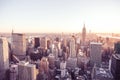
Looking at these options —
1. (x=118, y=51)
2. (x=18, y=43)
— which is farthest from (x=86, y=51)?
(x=18, y=43)

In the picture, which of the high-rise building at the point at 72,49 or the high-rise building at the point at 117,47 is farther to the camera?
the high-rise building at the point at 72,49

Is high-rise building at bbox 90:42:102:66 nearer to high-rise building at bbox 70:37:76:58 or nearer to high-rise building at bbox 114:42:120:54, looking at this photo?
high-rise building at bbox 70:37:76:58

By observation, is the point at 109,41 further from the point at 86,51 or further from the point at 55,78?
the point at 55,78

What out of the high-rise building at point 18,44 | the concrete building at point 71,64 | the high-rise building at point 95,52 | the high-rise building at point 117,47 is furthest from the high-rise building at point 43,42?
the high-rise building at point 117,47

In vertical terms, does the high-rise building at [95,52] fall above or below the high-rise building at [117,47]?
below

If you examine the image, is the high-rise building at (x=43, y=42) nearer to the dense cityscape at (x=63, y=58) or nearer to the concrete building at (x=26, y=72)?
the dense cityscape at (x=63, y=58)

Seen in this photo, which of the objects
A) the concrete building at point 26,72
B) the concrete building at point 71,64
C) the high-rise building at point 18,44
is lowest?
the concrete building at point 71,64

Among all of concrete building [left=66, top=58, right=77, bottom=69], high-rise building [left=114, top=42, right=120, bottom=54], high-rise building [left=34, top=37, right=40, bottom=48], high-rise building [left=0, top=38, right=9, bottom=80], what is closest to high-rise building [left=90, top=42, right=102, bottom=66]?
concrete building [left=66, top=58, right=77, bottom=69]

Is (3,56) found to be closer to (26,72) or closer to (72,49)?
(26,72)
